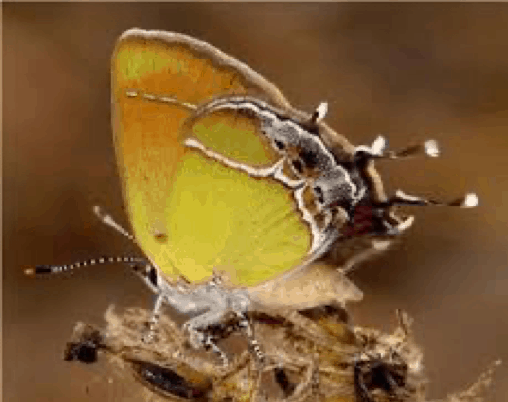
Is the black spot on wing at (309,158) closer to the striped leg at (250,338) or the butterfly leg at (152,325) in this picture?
the striped leg at (250,338)

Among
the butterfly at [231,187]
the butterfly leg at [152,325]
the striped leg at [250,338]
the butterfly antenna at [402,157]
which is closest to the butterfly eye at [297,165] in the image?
the butterfly at [231,187]

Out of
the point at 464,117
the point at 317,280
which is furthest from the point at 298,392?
the point at 464,117

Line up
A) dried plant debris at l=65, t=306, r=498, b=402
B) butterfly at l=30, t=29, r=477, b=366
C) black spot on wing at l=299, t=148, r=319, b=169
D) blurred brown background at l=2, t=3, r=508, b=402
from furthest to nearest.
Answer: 1. blurred brown background at l=2, t=3, r=508, b=402
2. black spot on wing at l=299, t=148, r=319, b=169
3. butterfly at l=30, t=29, r=477, b=366
4. dried plant debris at l=65, t=306, r=498, b=402

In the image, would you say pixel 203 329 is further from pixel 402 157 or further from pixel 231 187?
pixel 402 157

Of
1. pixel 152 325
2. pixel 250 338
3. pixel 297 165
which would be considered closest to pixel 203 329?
pixel 152 325

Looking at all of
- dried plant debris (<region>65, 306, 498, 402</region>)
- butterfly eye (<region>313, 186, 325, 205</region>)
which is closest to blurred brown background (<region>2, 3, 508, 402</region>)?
butterfly eye (<region>313, 186, 325, 205</region>)

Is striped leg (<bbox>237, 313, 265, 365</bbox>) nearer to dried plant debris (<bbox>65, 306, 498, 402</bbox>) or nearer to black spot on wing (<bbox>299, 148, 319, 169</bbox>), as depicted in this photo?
dried plant debris (<bbox>65, 306, 498, 402</bbox>)

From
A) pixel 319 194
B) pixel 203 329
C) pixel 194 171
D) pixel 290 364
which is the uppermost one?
pixel 194 171

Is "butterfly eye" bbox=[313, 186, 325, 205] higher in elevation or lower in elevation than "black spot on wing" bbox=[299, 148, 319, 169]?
lower
